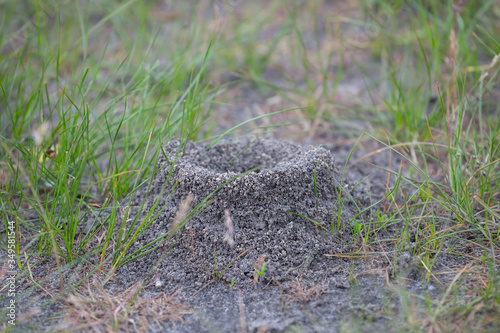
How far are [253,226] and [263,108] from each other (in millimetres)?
1579

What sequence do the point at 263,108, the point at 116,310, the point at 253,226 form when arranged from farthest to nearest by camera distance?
the point at 263,108
the point at 253,226
the point at 116,310

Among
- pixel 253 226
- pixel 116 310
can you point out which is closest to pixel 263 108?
pixel 253 226

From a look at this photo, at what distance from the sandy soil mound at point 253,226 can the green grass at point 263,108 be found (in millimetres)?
72

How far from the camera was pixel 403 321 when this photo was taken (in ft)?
4.79

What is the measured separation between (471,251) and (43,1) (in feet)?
12.7

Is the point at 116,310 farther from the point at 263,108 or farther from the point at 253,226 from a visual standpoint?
the point at 263,108

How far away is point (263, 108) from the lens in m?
3.21

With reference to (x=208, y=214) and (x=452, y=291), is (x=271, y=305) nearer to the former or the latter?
(x=208, y=214)

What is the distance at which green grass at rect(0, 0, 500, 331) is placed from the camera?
1790mm

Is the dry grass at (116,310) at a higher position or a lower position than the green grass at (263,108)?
lower

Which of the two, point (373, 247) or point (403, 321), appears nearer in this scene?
point (403, 321)

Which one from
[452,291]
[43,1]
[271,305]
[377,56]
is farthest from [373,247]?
[43,1]

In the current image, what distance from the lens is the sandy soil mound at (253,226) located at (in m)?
1.74

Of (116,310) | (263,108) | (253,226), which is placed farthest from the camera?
(263,108)
